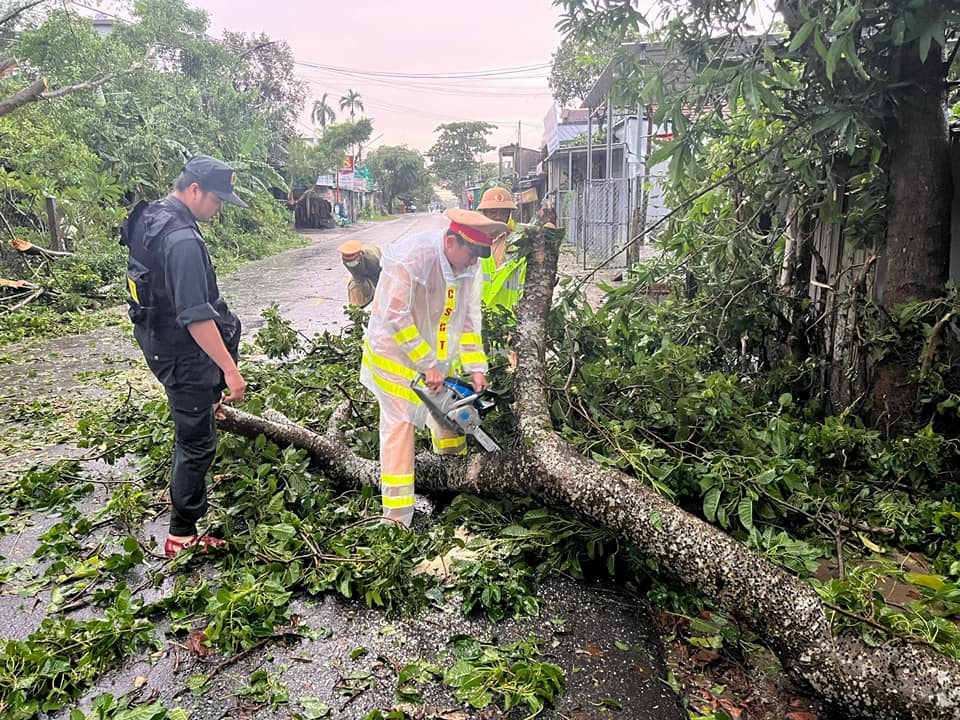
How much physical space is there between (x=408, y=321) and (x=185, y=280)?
3.34 feet

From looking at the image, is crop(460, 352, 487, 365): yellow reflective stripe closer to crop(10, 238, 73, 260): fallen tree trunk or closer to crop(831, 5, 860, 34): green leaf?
crop(831, 5, 860, 34): green leaf

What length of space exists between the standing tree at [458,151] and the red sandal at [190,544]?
83.6 metres

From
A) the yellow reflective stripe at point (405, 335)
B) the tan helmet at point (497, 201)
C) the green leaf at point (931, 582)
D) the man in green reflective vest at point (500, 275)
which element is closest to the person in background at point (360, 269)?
the tan helmet at point (497, 201)

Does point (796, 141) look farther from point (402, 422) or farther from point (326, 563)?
point (326, 563)

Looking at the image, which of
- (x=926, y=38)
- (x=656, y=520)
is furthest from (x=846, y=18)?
(x=656, y=520)

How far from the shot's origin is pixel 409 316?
338 cm

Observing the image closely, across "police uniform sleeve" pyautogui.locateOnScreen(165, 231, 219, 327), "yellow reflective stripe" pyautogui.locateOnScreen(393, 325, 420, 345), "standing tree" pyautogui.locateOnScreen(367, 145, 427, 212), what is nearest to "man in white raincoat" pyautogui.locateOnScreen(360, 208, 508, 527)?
"yellow reflective stripe" pyautogui.locateOnScreen(393, 325, 420, 345)

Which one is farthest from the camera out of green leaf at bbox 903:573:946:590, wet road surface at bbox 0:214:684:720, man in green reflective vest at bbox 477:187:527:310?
man in green reflective vest at bbox 477:187:527:310

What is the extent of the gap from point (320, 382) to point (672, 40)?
142 inches

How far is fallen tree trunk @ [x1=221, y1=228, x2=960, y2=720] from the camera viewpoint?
2152 mm

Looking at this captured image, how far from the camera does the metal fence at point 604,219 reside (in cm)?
1588

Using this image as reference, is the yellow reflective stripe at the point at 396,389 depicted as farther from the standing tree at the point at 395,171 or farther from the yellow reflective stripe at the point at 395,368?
the standing tree at the point at 395,171

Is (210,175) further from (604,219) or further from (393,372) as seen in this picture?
(604,219)

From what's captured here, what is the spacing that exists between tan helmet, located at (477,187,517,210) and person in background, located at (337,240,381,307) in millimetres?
2104
